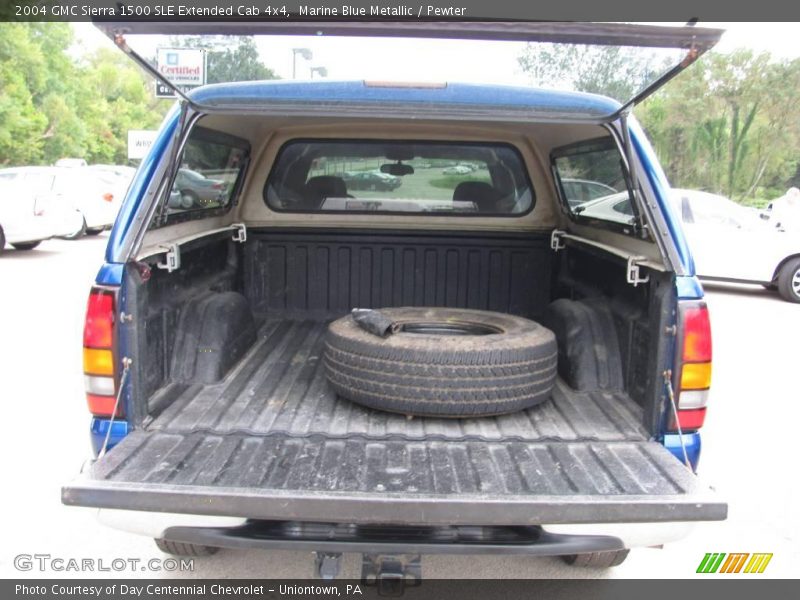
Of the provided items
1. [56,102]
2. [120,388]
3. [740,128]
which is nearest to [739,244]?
[120,388]

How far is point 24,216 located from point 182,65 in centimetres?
1249

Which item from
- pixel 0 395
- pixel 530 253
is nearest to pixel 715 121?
pixel 530 253

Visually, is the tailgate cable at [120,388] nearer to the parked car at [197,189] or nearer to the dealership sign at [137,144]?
the parked car at [197,189]

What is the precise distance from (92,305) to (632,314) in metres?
2.25

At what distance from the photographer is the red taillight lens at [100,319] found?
261cm

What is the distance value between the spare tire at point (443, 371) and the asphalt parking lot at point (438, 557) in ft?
3.06

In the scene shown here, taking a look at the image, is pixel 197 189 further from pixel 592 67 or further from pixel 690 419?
pixel 690 419

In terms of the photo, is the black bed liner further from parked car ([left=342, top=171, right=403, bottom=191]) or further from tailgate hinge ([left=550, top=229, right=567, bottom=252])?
parked car ([left=342, top=171, right=403, bottom=191])

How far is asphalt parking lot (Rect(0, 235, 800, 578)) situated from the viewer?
11.1 feet

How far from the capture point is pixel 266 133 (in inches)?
174

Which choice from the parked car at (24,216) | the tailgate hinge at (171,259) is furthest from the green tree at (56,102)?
the tailgate hinge at (171,259)

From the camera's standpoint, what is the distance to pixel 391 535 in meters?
2.32

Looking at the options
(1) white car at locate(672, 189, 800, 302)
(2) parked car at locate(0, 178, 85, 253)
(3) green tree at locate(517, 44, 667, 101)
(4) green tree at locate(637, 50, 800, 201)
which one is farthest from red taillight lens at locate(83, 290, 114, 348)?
(4) green tree at locate(637, 50, 800, 201)
